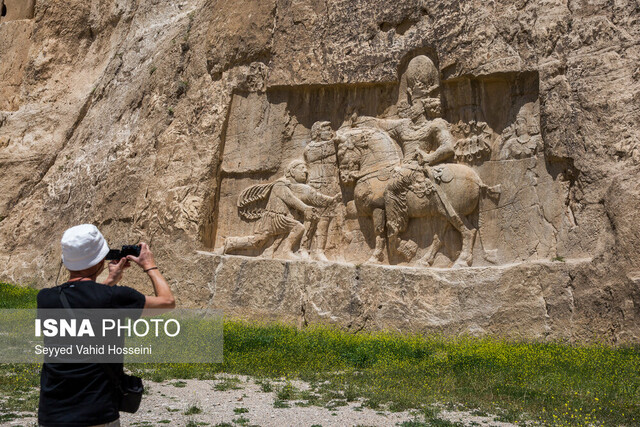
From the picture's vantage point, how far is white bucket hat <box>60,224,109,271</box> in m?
3.37

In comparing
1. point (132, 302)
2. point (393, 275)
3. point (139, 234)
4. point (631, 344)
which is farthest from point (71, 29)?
point (132, 302)

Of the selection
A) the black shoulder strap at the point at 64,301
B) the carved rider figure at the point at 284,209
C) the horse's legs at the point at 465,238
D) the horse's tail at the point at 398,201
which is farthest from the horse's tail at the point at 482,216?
the black shoulder strap at the point at 64,301

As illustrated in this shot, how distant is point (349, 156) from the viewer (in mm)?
11430

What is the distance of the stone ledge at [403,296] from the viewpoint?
9.62m

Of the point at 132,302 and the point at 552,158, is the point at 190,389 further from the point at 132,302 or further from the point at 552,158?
the point at 552,158

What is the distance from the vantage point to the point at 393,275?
10.5 metres

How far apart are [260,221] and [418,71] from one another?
3.53m

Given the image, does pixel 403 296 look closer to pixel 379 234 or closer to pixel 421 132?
pixel 379 234

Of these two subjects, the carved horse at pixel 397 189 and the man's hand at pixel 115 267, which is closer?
the man's hand at pixel 115 267

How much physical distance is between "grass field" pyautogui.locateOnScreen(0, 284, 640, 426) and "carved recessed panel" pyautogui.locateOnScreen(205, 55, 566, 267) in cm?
163

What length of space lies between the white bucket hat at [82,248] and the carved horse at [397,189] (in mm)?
7668

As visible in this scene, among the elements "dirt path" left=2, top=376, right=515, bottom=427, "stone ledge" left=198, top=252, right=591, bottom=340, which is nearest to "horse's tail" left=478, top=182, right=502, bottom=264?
"stone ledge" left=198, top=252, right=591, bottom=340

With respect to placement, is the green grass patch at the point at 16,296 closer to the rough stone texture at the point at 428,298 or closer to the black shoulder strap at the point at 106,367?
the rough stone texture at the point at 428,298

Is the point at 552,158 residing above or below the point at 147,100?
below
